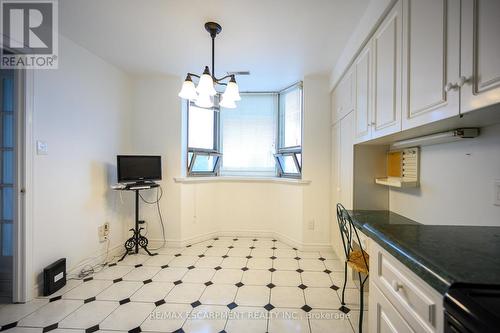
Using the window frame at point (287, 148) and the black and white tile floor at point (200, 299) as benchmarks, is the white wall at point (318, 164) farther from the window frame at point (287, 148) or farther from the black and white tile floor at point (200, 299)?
the black and white tile floor at point (200, 299)

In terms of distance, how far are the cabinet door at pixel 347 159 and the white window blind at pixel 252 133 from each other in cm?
130

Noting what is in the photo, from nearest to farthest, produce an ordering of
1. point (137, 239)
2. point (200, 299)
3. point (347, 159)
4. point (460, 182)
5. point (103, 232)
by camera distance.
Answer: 1. point (460, 182)
2. point (200, 299)
3. point (347, 159)
4. point (103, 232)
5. point (137, 239)

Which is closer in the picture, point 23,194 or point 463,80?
point 463,80

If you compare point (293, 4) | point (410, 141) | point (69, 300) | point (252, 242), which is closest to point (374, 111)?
point (410, 141)

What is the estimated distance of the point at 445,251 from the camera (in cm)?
75

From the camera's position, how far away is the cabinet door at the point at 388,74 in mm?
1282

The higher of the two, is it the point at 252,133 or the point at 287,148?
the point at 252,133

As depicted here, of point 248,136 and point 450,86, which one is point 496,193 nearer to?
point 450,86

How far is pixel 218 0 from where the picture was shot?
158 cm

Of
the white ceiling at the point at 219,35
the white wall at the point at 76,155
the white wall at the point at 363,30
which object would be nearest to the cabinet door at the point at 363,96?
the white wall at the point at 363,30

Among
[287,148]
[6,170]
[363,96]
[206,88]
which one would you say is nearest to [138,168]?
[6,170]

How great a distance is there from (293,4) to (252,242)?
117 inches

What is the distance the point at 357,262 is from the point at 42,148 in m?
2.96

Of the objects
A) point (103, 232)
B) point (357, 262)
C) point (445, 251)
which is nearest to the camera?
point (445, 251)
